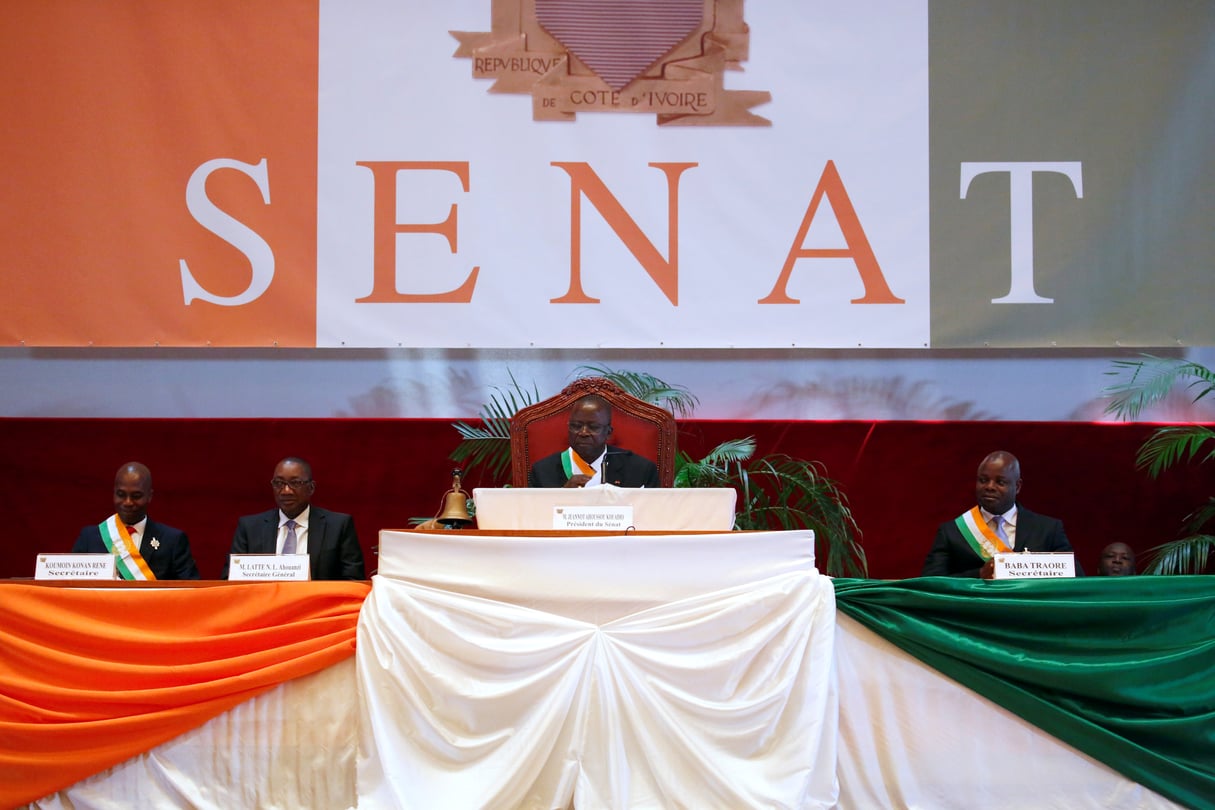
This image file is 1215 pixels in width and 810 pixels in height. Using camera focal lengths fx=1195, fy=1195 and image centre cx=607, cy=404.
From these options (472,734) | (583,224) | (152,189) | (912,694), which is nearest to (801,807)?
(912,694)

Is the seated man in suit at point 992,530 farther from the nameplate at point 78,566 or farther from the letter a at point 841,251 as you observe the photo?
the nameplate at point 78,566

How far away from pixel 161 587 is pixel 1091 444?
3.73 m

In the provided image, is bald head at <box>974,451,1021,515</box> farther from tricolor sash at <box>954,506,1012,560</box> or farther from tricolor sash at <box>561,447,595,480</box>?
tricolor sash at <box>561,447,595,480</box>

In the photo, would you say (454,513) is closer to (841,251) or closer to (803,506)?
(803,506)

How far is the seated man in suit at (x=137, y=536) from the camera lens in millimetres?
3889

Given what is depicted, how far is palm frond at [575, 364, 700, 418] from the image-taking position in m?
4.68

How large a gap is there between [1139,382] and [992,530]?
65.5 inches

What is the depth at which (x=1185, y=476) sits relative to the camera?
16.3 ft

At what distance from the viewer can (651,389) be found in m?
4.68

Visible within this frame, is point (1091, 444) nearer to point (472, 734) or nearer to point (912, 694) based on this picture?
point (912, 694)

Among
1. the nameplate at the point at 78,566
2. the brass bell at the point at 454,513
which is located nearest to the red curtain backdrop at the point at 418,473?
the brass bell at the point at 454,513

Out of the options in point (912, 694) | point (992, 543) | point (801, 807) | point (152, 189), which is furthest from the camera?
point (152, 189)

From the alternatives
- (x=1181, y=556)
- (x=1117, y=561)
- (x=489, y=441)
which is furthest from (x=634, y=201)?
(x=1181, y=556)

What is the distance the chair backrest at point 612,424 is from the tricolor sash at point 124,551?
1.25m
